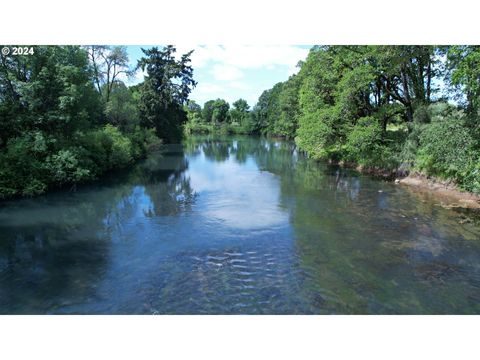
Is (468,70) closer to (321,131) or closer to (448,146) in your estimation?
(448,146)

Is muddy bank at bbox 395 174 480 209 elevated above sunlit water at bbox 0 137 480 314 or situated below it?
above

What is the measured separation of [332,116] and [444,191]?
423 inches

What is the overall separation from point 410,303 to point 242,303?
13.1ft

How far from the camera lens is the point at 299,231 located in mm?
14078

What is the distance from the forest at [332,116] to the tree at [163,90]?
10226 mm

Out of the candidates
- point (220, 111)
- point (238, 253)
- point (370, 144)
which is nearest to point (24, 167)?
point (238, 253)

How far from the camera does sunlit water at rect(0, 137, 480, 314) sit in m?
8.91

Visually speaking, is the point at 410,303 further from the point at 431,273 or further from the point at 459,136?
the point at 459,136

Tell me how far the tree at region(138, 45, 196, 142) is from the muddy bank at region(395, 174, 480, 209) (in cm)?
3672

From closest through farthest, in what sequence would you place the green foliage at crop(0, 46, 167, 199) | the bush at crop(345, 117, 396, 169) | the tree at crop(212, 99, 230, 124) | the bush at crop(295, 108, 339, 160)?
the green foliage at crop(0, 46, 167, 199), the bush at crop(345, 117, 396, 169), the bush at crop(295, 108, 339, 160), the tree at crop(212, 99, 230, 124)

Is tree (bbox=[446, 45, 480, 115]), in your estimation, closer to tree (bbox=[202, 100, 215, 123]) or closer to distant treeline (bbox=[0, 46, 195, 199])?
distant treeline (bbox=[0, 46, 195, 199])

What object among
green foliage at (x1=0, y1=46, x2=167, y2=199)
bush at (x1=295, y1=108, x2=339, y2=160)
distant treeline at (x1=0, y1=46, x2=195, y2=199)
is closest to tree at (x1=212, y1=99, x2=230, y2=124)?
bush at (x1=295, y1=108, x2=339, y2=160)

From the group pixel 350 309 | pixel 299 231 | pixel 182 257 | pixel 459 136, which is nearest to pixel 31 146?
pixel 182 257

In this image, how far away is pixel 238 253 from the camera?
11.9 meters
